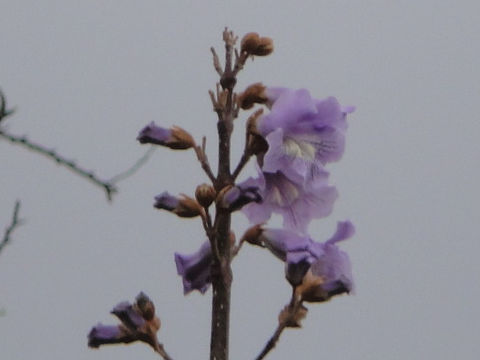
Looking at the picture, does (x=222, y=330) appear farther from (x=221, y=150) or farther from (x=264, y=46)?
(x=264, y=46)

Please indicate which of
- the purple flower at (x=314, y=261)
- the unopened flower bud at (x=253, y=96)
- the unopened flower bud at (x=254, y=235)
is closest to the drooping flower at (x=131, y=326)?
the unopened flower bud at (x=254, y=235)

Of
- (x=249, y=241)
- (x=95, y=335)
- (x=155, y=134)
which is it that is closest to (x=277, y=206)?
(x=249, y=241)

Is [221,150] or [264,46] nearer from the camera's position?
[221,150]

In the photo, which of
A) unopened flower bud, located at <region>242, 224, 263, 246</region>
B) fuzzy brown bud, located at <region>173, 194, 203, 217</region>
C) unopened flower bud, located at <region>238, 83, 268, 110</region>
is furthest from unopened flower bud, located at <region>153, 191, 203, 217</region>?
unopened flower bud, located at <region>238, 83, 268, 110</region>

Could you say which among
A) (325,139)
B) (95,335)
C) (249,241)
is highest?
(325,139)

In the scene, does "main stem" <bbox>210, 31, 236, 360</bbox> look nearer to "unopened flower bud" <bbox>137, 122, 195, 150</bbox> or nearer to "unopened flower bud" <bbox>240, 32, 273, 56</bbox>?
"unopened flower bud" <bbox>137, 122, 195, 150</bbox>

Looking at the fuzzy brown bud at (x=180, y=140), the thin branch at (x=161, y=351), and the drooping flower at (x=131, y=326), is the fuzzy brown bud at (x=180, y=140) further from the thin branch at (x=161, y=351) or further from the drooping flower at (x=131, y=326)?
the thin branch at (x=161, y=351)

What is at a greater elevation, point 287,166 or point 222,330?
point 287,166
